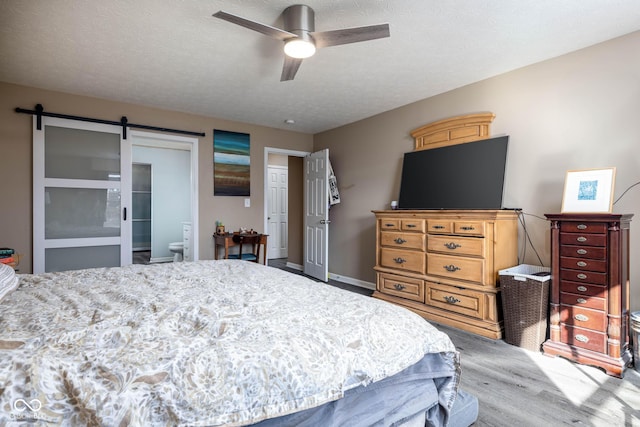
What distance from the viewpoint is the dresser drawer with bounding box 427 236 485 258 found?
3.03 m

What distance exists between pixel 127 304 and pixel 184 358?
27.4 inches

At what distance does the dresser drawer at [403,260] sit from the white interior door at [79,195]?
3258mm

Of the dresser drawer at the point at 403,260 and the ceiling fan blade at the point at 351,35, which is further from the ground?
the ceiling fan blade at the point at 351,35

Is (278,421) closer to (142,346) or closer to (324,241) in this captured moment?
(142,346)

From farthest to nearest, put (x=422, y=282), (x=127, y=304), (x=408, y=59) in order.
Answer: (x=422, y=282) → (x=408, y=59) → (x=127, y=304)

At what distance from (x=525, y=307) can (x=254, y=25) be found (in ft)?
9.65

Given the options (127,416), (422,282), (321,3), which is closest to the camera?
(127,416)

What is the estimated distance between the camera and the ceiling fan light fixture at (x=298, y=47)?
230 cm

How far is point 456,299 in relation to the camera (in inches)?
125

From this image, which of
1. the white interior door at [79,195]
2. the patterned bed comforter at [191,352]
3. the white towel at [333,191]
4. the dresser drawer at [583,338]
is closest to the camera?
the patterned bed comforter at [191,352]

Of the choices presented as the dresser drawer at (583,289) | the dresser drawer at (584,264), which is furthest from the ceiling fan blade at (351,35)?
the dresser drawer at (583,289)

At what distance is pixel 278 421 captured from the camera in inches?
37.9

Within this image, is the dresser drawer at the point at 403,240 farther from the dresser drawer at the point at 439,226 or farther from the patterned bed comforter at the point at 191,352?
the patterned bed comforter at the point at 191,352

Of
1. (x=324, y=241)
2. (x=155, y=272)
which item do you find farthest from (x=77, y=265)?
(x=324, y=241)
